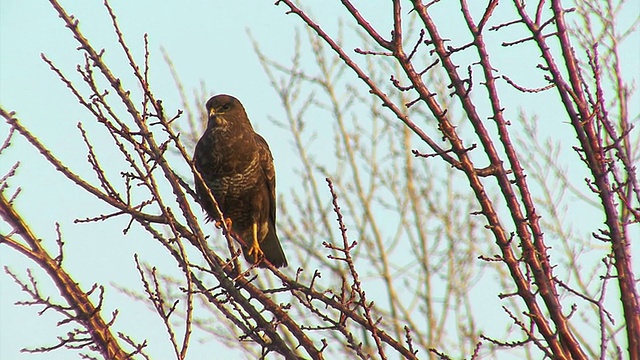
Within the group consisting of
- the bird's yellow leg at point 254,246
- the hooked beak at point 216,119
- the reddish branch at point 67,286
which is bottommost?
the reddish branch at point 67,286

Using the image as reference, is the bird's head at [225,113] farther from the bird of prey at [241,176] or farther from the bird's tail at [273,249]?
the bird's tail at [273,249]

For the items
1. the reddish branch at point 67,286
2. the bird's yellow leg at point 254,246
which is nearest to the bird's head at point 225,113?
the bird's yellow leg at point 254,246

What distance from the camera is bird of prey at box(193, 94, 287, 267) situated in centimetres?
593

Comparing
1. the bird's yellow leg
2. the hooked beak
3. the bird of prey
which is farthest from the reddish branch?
the hooked beak

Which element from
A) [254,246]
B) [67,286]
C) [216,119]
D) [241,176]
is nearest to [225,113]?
[216,119]

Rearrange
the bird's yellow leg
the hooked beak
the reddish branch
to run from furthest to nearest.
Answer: the hooked beak
the bird's yellow leg
the reddish branch

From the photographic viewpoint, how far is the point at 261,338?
331 centimetres

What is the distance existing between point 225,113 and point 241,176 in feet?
1.98

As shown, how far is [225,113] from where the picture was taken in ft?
20.8

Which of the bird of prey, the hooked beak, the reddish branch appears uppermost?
the hooked beak

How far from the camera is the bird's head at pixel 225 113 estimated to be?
6199mm

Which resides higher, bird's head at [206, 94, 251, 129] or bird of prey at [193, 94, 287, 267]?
bird's head at [206, 94, 251, 129]

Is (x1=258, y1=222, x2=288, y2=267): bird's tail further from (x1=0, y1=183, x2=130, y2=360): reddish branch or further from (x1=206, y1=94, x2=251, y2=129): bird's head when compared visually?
(x1=0, y1=183, x2=130, y2=360): reddish branch

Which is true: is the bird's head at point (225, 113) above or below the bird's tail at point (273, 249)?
above
